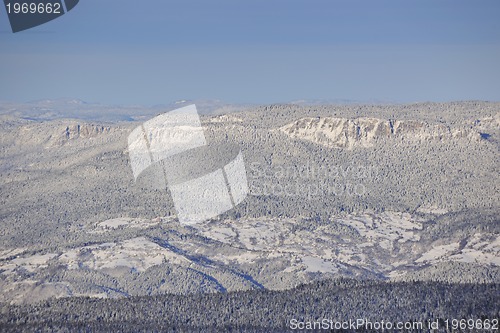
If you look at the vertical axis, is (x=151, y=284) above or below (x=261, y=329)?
below

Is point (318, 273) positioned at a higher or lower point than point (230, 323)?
lower

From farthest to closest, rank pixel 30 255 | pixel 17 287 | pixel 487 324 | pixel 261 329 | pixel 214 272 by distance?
pixel 30 255, pixel 214 272, pixel 17 287, pixel 261 329, pixel 487 324

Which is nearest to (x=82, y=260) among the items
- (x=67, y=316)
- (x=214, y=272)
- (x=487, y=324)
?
(x=214, y=272)

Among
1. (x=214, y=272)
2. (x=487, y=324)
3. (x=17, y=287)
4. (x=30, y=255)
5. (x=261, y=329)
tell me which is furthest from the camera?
(x=30, y=255)

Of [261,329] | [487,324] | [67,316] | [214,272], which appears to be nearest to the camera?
[487,324]

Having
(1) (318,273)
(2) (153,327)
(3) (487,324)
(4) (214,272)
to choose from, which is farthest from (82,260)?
(3) (487,324)

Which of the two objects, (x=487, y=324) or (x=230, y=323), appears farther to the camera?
(x=230, y=323)

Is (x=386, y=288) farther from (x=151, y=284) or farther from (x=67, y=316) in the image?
(x=151, y=284)

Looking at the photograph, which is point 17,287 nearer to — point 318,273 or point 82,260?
point 82,260

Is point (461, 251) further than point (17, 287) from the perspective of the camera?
Yes
